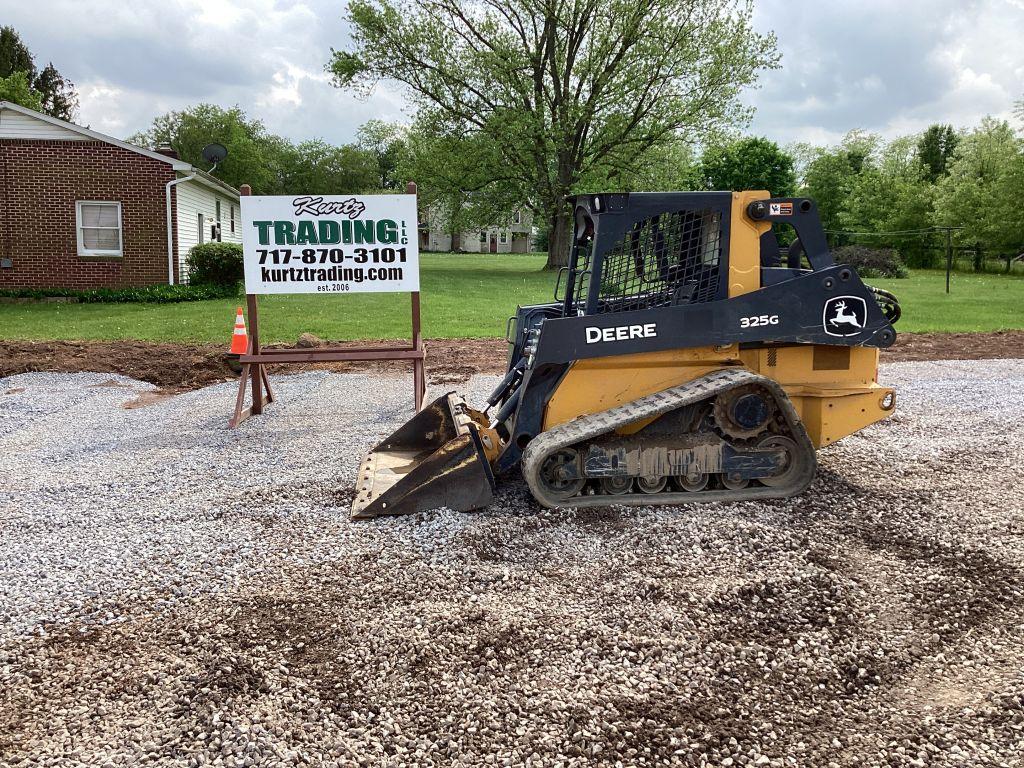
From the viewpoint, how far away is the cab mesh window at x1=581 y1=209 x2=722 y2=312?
5.72 meters

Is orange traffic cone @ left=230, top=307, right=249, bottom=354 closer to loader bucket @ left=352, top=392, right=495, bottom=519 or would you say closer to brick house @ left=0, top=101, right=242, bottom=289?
loader bucket @ left=352, top=392, right=495, bottom=519

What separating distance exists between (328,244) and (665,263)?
4394 millimetres

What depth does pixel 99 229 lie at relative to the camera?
22188mm

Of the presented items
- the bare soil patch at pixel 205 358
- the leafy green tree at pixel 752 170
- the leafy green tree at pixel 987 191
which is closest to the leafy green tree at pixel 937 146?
the leafy green tree at pixel 987 191

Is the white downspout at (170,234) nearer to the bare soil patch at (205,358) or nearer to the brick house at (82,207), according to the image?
the brick house at (82,207)

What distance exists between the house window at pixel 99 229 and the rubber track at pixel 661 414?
20797 mm

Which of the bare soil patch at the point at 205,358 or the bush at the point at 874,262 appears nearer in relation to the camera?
the bare soil patch at the point at 205,358

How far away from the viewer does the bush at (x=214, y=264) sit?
23031 mm

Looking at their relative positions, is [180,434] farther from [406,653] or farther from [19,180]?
[19,180]

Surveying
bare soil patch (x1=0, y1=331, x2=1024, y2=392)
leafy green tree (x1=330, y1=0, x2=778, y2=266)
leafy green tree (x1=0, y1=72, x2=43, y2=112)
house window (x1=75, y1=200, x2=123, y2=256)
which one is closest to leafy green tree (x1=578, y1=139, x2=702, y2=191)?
leafy green tree (x1=330, y1=0, x2=778, y2=266)

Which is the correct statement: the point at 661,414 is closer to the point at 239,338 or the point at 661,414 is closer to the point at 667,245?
the point at 667,245

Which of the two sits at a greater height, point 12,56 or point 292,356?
point 12,56

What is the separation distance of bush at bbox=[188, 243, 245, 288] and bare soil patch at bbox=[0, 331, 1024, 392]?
9531 millimetres

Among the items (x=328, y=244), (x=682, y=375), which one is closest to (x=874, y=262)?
(x=328, y=244)
